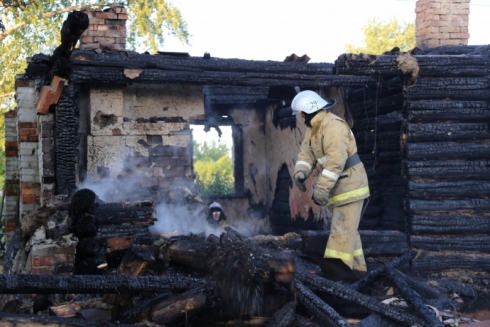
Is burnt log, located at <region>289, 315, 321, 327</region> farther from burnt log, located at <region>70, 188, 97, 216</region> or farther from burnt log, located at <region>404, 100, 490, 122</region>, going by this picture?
burnt log, located at <region>404, 100, 490, 122</region>

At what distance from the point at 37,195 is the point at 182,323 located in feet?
15.3

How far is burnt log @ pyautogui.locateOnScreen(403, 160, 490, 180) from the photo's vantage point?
7.87m

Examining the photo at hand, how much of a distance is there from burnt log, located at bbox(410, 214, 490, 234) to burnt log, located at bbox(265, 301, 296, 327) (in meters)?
3.12

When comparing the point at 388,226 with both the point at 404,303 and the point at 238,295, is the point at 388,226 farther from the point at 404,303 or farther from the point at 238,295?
the point at 238,295

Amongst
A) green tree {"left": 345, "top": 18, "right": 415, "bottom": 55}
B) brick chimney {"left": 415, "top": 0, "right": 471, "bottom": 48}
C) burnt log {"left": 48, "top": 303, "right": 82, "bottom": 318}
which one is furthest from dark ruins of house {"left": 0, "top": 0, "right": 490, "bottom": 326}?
green tree {"left": 345, "top": 18, "right": 415, "bottom": 55}

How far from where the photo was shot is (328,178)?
646 centimetres

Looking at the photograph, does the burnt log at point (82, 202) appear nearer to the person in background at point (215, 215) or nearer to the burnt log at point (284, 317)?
the burnt log at point (284, 317)

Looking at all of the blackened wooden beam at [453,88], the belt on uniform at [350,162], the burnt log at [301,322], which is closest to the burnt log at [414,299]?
the burnt log at [301,322]

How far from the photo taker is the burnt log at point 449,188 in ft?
25.8

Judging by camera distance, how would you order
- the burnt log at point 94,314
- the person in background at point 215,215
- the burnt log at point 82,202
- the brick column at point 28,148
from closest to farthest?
the burnt log at point 94,314 < the burnt log at point 82,202 < the brick column at point 28,148 < the person in background at point 215,215

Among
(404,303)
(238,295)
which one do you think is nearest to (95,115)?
(238,295)

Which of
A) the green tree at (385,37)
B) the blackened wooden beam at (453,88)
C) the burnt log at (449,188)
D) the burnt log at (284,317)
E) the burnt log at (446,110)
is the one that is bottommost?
the burnt log at (284,317)

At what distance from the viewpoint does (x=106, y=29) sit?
920cm

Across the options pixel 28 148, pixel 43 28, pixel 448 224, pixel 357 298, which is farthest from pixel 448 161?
pixel 43 28
